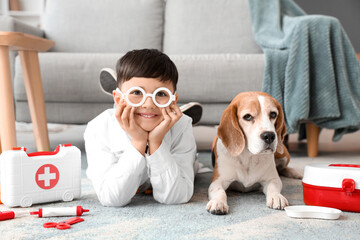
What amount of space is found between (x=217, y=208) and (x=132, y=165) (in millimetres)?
302

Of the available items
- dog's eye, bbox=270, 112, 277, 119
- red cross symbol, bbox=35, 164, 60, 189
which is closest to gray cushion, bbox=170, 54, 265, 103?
dog's eye, bbox=270, 112, 277, 119

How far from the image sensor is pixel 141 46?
295 centimetres

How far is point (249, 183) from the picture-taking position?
142cm

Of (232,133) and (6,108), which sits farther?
(6,108)

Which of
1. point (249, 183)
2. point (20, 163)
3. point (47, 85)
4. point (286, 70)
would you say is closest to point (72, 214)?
point (20, 163)

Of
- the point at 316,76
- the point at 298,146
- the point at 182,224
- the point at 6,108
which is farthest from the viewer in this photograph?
the point at 298,146

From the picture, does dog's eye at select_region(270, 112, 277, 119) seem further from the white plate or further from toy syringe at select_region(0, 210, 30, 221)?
toy syringe at select_region(0, 210, 30, 221)

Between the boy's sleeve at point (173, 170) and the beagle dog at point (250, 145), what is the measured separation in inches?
4.4

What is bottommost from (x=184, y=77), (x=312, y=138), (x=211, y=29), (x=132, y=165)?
(x=312, y=138)

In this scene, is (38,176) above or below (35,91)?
below

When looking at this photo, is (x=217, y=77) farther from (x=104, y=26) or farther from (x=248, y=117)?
(x=104, y=26)

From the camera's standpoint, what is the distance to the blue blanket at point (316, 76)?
216 cm

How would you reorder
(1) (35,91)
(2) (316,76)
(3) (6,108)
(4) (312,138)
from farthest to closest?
1. (4) (312,138)
2. (2) (316,76)
3. (1) (35,91)
4. (3) (6,108)

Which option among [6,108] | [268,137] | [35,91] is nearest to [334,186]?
[268,137]
